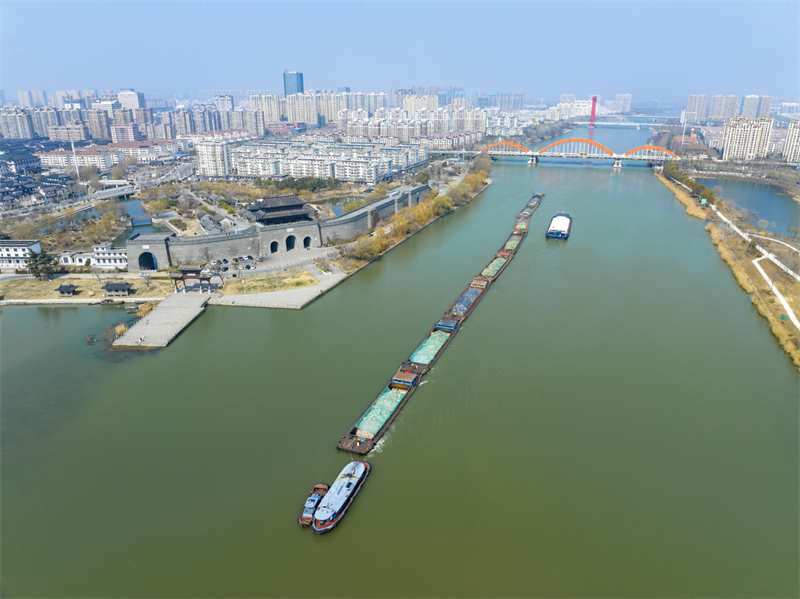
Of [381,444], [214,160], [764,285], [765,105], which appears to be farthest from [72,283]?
[765,105]

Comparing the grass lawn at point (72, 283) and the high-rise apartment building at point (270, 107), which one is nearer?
the grass lawn at point (72, 283)

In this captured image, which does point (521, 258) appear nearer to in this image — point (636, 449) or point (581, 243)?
point (581, 243)

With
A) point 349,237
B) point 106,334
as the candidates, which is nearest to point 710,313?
point 349,237

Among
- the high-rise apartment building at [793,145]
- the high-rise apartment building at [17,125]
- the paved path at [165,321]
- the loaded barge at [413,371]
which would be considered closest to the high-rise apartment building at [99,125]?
the high-rise apartment building at [17,125]

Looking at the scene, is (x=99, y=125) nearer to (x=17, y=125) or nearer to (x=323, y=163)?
(x=17, y=125)

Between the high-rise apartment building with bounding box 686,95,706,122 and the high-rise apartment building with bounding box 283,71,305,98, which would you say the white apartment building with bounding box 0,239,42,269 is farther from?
the high-rise apartment building with bounding box 686,95,706,122

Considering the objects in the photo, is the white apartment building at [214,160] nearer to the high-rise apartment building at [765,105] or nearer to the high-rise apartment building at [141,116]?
the high-rise apartment building at [141,116]

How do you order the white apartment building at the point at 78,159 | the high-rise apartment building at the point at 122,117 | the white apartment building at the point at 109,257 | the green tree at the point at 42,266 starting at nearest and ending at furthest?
the green tree at the point at 42,266 → the white apartment building at the point at 109,257 → the white apartment building at the point at 78,159 → the high-rise apartment building at the point at 122,117
